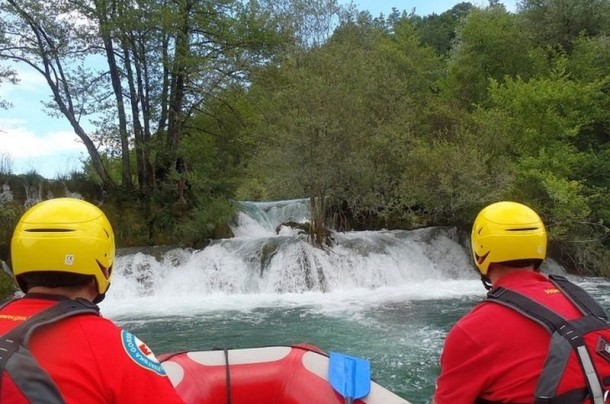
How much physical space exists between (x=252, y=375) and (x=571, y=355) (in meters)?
2.08

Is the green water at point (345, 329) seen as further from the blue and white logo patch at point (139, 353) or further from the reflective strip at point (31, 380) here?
the reflective strip at point (31, 380)

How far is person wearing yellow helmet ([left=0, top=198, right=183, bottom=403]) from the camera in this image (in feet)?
4.12

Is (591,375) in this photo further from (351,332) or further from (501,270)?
(351,332)

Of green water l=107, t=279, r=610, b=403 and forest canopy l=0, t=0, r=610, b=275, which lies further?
forest canopy l=0, t=0, r=610, b=275

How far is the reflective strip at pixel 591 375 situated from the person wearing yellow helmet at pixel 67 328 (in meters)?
1.20

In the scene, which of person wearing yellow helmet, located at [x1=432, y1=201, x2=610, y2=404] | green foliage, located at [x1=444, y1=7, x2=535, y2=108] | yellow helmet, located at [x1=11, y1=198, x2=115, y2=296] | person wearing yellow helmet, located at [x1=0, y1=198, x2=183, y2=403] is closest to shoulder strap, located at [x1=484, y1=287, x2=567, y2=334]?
person wearing yellow helmet, located at [x1=432, y1=201, x2=610, y2=404]

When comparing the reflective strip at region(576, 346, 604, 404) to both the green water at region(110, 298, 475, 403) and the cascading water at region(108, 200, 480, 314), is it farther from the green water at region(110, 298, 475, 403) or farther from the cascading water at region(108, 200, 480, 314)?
the cascading water at region(108, 200, 480, 314)

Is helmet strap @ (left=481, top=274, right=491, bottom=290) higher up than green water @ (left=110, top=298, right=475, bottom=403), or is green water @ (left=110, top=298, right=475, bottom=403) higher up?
helmet strap @ (left=481, top=274, right=491, bottom=290)

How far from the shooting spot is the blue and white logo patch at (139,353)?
1370 mm

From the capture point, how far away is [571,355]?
1.64 m

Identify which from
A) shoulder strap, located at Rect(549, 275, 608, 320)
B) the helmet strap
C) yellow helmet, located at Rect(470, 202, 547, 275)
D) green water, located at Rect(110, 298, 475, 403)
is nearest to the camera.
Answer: shoulder strap, located at Rect(549, 275, 608, 320)

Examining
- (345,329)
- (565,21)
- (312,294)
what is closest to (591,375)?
(345,329)

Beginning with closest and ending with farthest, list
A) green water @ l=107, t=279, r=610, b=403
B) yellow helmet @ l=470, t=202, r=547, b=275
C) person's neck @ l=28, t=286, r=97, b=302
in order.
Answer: person's neck @ l=28, t=286, r=97, b=302 < yellow helmet @ l=470, t=202, r=547, b=275 < green water @ l=107, t=279, r=610, b=403

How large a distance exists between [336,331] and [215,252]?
19.3ft
